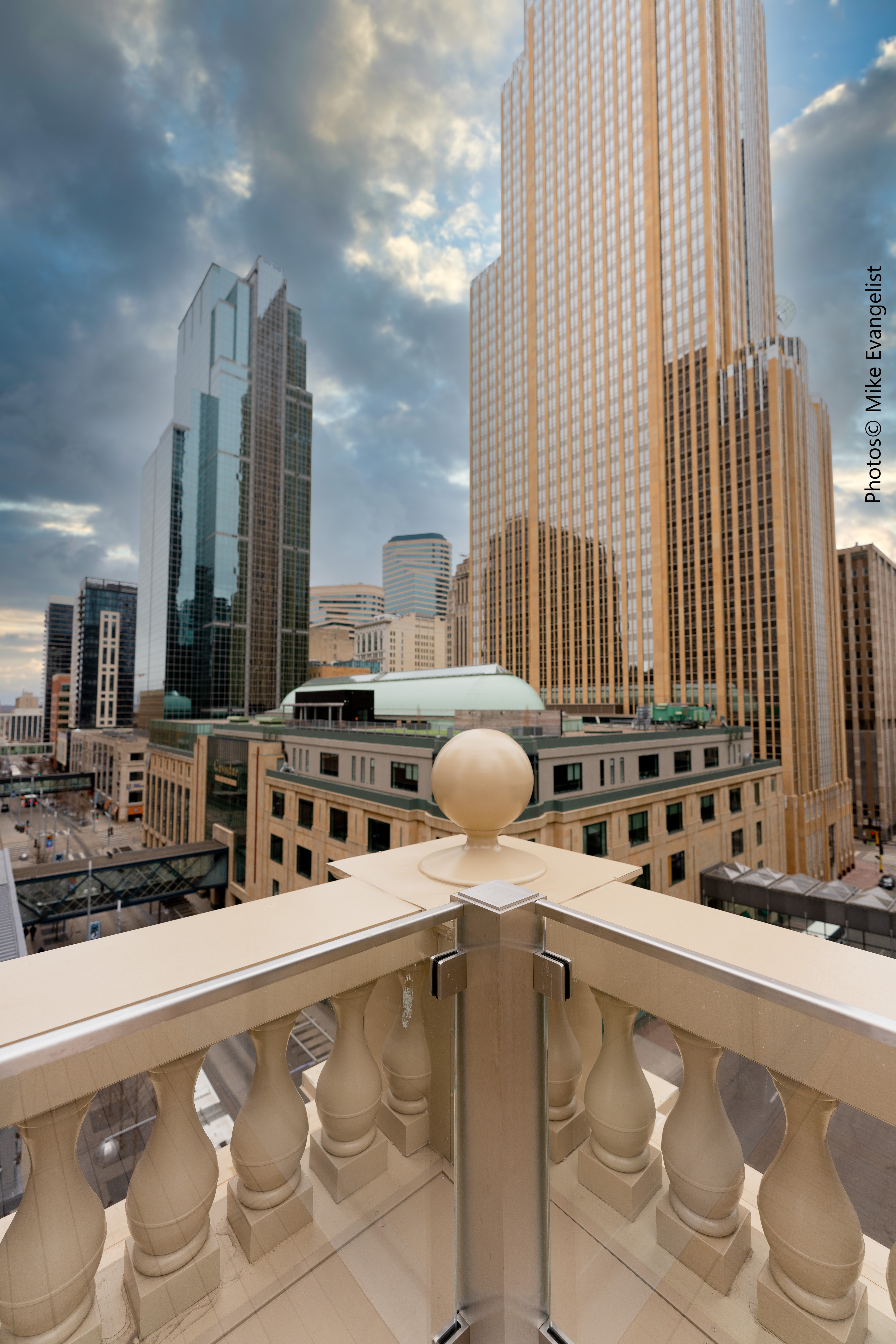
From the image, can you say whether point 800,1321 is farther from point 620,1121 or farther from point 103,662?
point 103,662

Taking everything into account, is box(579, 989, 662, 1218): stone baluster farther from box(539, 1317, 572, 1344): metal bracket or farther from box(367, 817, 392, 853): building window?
box(367, 817, 392, 853): building window

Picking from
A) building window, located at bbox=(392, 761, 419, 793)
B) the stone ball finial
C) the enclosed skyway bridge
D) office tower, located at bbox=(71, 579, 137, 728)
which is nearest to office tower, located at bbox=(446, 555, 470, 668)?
office tower, located at bbox=(71, 579, 137, 728)

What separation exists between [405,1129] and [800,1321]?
1.38m

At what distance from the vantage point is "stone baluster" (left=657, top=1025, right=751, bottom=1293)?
1.64m

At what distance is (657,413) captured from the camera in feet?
189

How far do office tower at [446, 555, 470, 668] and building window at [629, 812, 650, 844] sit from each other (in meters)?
84.5

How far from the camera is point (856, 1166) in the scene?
1.44m

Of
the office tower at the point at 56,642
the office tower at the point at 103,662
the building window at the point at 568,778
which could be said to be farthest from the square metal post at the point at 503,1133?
the office tower at the point at 56,642

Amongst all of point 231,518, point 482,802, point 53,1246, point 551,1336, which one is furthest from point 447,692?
point 231,518

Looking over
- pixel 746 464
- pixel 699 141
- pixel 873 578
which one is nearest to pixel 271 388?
pixel 699 141

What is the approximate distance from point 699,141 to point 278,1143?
8425 cm

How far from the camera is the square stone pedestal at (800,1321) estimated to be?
1.37 m

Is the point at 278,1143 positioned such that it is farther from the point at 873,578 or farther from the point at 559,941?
the point at 873,578

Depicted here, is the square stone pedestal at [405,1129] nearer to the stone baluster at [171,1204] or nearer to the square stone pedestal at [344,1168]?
the square stone pedestal at [344,1168]
